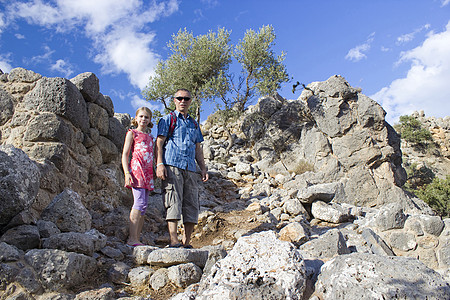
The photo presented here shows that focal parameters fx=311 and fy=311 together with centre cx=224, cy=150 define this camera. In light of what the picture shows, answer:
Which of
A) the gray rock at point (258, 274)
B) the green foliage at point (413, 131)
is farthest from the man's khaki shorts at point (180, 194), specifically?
the green foliage at point (413, 131)

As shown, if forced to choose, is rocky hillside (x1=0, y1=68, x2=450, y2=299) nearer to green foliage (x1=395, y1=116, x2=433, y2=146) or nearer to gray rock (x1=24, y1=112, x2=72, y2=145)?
gray rock (x1=24, y1=112, x2=72, y2=145)

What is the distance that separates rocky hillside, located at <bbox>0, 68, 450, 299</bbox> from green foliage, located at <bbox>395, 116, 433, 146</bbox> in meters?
15.2

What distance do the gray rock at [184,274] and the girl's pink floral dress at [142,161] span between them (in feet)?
5.36

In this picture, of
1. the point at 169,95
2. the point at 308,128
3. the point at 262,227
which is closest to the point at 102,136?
the point at 262,227

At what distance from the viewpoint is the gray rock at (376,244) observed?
4629 millimetres

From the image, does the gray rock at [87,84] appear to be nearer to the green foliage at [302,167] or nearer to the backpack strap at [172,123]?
Result: the backpack strap at [172,123]

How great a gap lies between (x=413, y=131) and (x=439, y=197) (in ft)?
34.9

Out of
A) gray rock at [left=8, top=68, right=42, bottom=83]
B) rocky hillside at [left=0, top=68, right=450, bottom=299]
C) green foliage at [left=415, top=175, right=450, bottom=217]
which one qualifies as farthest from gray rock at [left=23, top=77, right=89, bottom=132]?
green foliage at [left=415, top=175, right=450, bottom=217]

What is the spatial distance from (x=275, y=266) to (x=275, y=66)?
17.6 meters

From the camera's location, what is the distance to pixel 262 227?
6.42 m

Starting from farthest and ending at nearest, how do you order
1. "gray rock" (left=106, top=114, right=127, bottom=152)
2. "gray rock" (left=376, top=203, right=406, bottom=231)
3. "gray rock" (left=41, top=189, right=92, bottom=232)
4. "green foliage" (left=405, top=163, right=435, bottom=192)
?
"green foliage" (left=405, top=163, right=435, bottom=192) → "gray rock" (left=106, top=114, right=127, bottom=152) → "gray rock" (left=376, top=203, right=406, bottom=231) → "gray rock" (left=41, top=189, right=92, bottom=232)

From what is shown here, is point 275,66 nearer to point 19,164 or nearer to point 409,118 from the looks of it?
point 409,118

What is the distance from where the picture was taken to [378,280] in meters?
2.38

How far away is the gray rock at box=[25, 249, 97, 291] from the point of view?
8.92 ft
